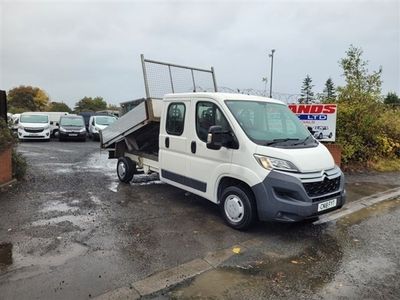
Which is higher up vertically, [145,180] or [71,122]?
[71,122]

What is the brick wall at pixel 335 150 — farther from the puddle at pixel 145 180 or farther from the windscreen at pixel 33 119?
the windscreen at pixel 33 119

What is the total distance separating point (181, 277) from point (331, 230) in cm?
293

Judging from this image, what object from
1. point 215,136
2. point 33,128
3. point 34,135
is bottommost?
point 34,135

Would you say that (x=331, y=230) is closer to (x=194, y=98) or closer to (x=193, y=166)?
(x=193, y=166)

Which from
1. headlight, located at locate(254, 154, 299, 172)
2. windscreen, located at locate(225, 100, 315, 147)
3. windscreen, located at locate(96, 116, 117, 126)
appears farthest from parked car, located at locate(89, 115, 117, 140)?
headlight, located at locate(254, 154, 299, 172)

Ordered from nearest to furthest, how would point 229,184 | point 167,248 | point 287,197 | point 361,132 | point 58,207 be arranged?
point 167,248 < point 287,197 < point 229,184 < point 58,207 < point 361,132

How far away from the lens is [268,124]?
582 centimetres

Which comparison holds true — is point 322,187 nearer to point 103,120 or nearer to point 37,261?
point 37,261

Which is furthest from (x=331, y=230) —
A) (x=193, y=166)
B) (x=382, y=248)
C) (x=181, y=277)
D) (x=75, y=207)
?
(x=75, y=207)

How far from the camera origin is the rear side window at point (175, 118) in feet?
21.4

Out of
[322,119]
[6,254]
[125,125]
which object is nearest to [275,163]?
[6,254]

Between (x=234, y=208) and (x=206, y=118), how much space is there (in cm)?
159

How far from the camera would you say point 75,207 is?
654 cm

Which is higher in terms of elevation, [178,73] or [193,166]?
[178,73]
